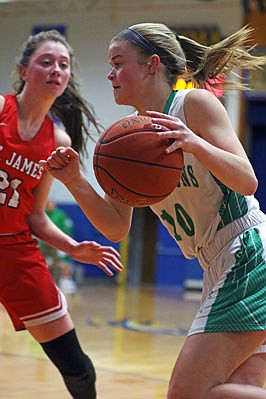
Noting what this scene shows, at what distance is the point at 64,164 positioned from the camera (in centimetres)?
311

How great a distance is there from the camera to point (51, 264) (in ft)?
36.5

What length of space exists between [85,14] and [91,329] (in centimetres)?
866

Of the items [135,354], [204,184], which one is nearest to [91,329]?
[135,354]

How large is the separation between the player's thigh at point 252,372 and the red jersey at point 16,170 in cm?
170

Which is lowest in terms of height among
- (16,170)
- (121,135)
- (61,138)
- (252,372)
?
(252,372)

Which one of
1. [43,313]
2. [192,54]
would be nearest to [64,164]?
[192,54]

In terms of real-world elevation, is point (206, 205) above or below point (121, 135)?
below

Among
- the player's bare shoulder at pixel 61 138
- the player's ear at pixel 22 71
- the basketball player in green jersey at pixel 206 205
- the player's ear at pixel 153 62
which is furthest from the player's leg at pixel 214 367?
the player's ear at pixel 22 71

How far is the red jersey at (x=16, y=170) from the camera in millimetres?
4090

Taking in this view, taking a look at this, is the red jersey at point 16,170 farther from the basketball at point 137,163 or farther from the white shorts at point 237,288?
the white shorts at point 237,288

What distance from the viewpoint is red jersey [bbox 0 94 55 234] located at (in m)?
4.09

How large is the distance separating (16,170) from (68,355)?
3.23 ft

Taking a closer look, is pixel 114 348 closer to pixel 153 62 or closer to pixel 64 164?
pixel 64 164

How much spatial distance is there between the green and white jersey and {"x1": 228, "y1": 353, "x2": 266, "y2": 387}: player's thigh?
18.4 inches
